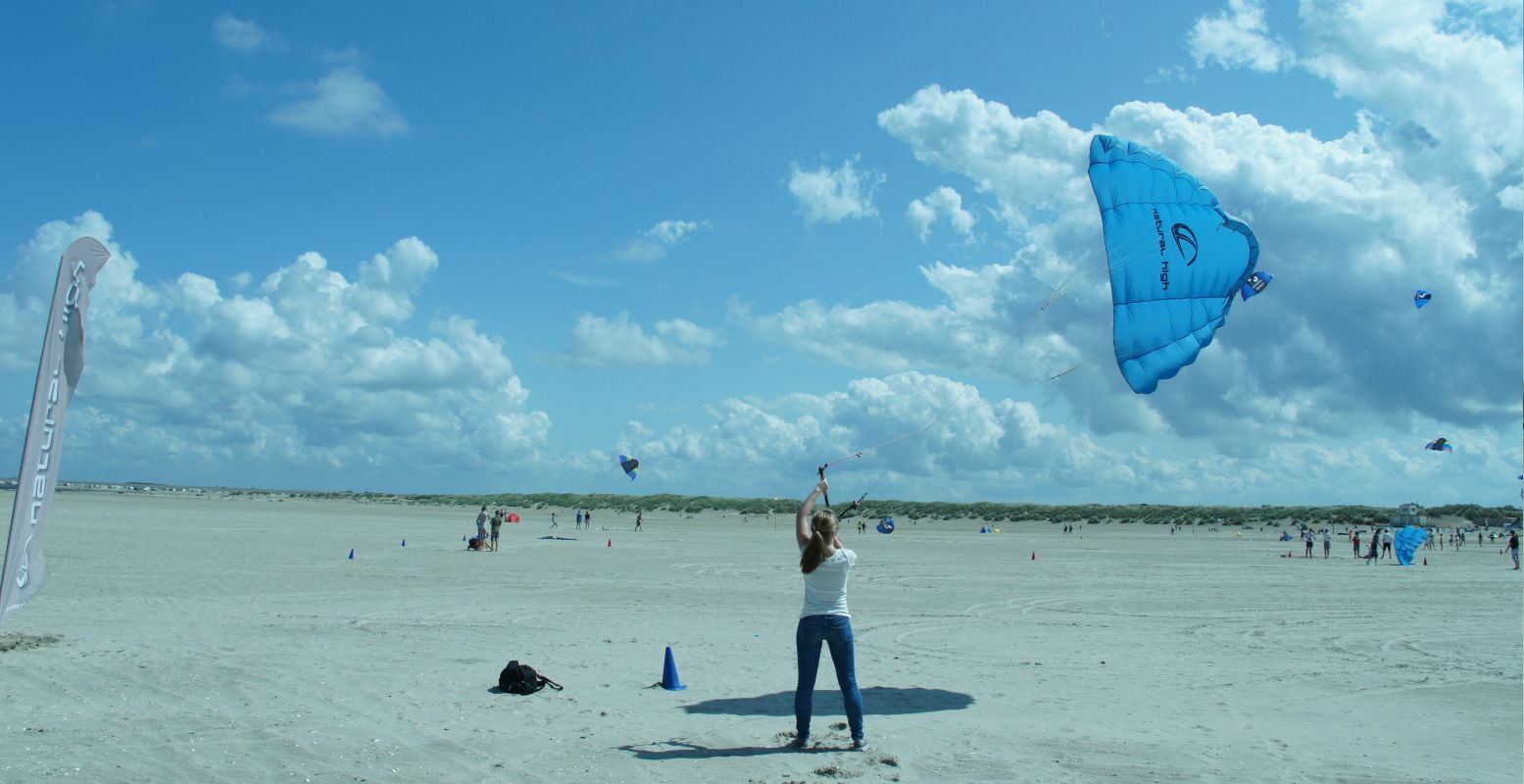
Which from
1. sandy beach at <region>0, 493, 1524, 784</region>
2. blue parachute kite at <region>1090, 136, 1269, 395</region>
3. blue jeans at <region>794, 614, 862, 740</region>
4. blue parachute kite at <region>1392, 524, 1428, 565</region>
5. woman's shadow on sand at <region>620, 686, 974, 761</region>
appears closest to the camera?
sandy beach at <region>0, 493, 1524, 784</region>

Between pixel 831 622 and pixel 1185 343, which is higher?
pixel 1185 343

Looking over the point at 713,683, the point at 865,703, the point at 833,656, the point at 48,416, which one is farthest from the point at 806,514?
the point at 48,416

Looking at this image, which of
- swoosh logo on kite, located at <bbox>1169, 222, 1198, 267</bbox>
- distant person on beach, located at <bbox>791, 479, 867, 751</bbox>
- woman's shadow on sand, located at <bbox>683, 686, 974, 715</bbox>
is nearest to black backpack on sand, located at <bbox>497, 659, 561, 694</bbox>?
woman's shadow on sand, located at <bbox>683, 686, 974, 715</bbox>

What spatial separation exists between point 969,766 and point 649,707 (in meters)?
2.69

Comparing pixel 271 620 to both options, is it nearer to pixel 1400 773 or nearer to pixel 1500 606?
pixel 1400 773

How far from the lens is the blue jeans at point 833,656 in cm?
629

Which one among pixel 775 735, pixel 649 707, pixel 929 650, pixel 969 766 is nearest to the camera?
pixel 969 766

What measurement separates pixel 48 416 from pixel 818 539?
501 cm

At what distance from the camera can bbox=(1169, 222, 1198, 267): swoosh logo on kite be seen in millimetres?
10219

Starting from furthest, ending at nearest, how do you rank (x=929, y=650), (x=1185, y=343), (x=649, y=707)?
(x=929, y=650)
(x=1185, y=343)
(x=649, y=707)

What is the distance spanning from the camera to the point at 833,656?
632cm

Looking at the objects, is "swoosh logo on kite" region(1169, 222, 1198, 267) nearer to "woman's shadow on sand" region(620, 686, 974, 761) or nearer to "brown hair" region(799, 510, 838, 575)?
"woman's shadow on sand" region(620, 686, 974, 761)

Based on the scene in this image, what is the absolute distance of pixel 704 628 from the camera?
12.6 meters

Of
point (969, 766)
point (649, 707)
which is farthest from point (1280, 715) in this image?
point (649, 707)
